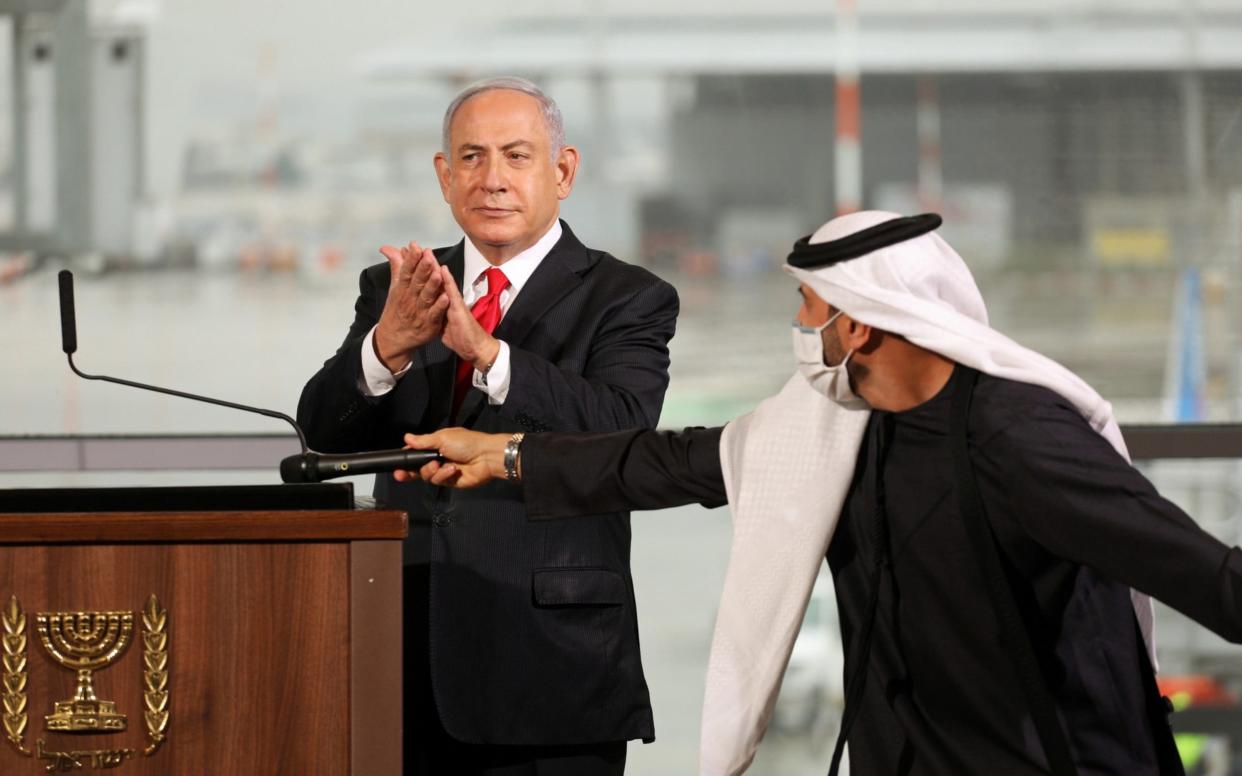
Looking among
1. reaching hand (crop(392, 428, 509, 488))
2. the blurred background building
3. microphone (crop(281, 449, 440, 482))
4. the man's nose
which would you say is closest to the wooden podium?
microphone (crop(281, 449, 440, 482))

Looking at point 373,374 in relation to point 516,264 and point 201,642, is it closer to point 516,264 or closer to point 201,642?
point 516,264

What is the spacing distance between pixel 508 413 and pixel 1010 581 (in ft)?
2.31

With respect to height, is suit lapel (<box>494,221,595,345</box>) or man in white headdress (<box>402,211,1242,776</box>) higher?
suit lapel (<box>494,221,595,345</box>)

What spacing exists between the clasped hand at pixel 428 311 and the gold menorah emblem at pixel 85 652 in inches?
20.8

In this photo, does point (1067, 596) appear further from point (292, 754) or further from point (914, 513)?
point (292, 754)

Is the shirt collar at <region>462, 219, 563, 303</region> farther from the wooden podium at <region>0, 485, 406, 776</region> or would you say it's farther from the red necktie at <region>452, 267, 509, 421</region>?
the wooden podium at <region>0, 485, 406, 776</region>

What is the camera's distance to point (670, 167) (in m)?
3.45

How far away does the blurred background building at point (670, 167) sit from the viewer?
3334mm

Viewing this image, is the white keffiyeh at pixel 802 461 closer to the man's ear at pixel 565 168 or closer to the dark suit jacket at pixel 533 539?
the dark suit jacket at pixel 533 539

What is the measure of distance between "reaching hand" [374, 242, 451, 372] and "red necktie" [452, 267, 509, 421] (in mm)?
192

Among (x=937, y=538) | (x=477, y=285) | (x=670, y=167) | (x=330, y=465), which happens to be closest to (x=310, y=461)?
(x=330, y=465)

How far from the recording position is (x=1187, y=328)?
343cm

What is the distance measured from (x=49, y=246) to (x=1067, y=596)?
94.0 inches

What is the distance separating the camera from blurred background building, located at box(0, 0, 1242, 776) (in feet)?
10.9
